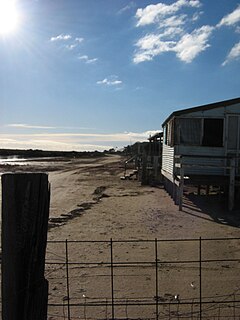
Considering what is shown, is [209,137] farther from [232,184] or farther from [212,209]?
[212,209]

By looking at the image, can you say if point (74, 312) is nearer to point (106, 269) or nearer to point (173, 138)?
point (106, 269)

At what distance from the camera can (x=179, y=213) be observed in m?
15.0

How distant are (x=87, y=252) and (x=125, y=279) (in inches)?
83.2

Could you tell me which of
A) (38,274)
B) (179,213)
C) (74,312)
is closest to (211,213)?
(179,213)

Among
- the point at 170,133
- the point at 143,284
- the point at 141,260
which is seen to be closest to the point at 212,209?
the point at 170,133

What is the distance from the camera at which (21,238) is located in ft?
8.61

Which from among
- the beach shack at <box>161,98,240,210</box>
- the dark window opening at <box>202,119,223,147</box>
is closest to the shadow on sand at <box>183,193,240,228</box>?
the beach shack at <box>161,98,240,210</box>

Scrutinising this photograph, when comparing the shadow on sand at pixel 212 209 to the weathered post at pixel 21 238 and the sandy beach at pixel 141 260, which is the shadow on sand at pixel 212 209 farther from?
the weathered post at pixel 21 238

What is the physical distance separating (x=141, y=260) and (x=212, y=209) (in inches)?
325

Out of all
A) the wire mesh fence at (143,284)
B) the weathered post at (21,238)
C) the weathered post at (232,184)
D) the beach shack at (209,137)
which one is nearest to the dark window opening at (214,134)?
the beach shack at (209,137)

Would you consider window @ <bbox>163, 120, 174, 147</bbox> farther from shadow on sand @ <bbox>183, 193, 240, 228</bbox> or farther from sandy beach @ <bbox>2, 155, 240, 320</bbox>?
sandy beach @ <bbox>2, 155, 240, 320</bbox>

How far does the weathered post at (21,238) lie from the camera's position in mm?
2586

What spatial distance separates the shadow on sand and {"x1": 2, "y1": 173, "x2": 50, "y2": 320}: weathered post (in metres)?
11.1

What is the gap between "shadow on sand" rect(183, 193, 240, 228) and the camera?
13945 millimetres
